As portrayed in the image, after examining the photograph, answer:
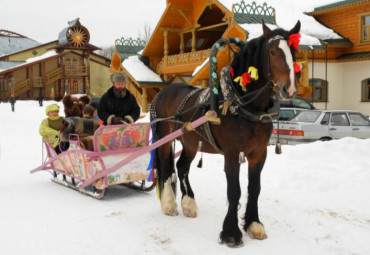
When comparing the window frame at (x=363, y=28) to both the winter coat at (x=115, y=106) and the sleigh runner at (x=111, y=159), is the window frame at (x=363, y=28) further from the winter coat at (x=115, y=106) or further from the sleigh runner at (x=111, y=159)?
the sleigh runner at (x=111, y=159)

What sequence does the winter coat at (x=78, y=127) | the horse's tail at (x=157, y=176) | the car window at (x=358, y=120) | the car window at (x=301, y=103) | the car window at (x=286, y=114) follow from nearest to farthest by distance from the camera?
the horse's tail at (x=157, y=176)
the winter coat at (x=78, y=127)
the car window at (x=358, y=120)
the car window at (x=286, y=114)
the car window at (x=301, y=103)

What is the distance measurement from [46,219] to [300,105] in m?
14.5

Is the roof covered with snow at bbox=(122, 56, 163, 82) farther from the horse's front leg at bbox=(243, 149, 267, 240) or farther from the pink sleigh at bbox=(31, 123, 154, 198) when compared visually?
the horse's front leg at bbox=(243, 149, 267, 240)

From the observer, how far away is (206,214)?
6.23 meters

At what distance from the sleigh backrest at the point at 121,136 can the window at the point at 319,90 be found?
18.2 meters

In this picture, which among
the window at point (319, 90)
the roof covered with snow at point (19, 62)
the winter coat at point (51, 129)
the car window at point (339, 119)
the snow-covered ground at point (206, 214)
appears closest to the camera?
the snow-covered ground at point (206, 214)

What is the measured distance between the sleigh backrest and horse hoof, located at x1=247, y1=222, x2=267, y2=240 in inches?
110

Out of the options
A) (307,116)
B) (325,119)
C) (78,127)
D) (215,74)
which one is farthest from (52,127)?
(325,119)

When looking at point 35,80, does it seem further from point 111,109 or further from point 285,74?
point 285,74

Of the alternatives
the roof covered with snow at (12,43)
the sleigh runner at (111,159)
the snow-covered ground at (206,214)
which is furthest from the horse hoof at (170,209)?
the roof covered with snow at (12,43)

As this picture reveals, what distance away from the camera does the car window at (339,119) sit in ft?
44.8

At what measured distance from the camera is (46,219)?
5.96 metres

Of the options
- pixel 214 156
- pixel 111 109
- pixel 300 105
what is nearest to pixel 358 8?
pixel 300 105

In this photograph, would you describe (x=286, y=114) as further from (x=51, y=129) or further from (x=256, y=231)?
(x=256, y=231)
